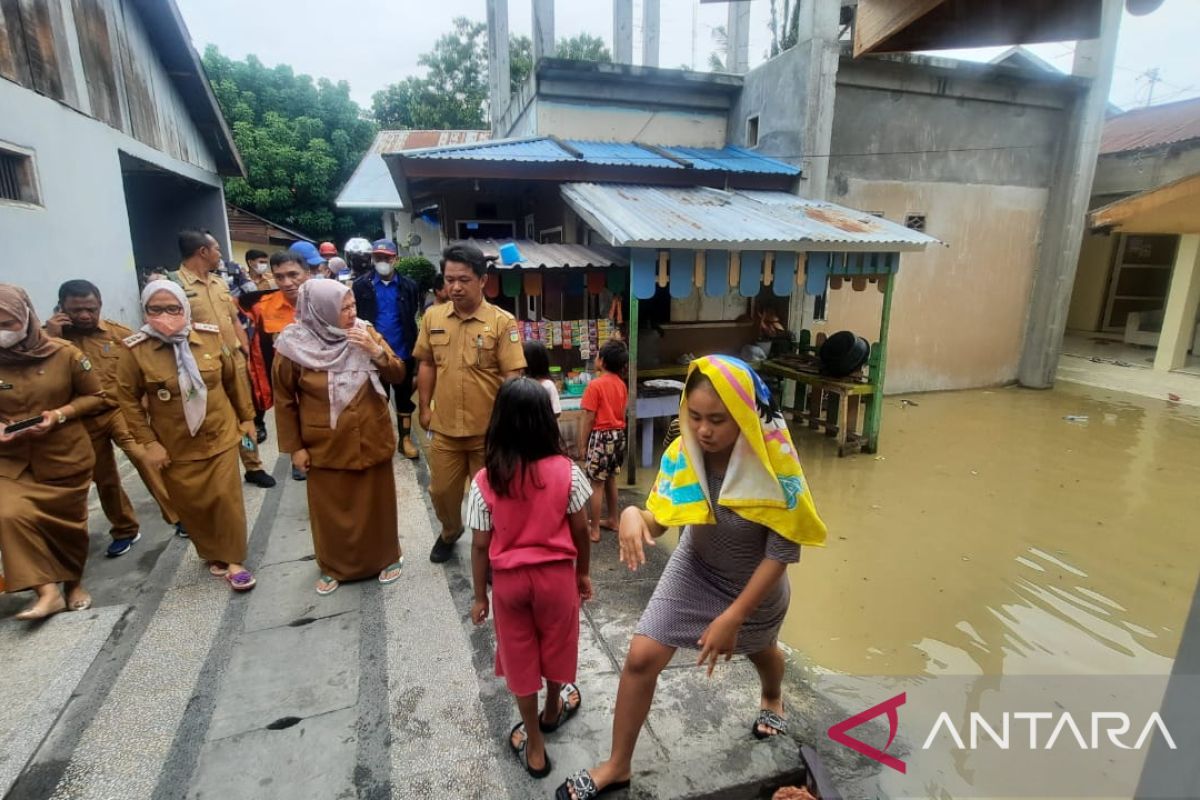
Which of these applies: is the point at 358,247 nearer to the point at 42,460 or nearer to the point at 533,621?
the point at 42,460

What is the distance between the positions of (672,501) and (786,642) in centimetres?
196

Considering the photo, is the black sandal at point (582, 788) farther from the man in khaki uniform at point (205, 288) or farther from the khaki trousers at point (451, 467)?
the man in khaki uniform at point (205, 288)

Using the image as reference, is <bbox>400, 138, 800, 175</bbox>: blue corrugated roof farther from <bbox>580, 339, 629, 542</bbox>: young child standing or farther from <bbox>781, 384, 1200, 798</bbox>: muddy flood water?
<bbox>781, 384, 1200, 798</bbox>: muddy flood water

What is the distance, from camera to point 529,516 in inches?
75.9

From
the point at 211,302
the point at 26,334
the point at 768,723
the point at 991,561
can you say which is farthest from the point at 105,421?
the point at 991,561

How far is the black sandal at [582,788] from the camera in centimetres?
193

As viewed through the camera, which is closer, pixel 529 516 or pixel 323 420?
pixel 529 516

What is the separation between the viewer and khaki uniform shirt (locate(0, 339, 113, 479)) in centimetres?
291

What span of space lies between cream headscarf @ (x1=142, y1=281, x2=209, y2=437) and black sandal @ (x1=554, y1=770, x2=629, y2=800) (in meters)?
2.57

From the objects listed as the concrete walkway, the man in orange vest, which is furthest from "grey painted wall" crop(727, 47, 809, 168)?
the concrete walkway

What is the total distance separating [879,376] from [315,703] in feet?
19.2

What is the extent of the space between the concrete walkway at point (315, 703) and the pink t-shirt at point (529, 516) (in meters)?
0.83

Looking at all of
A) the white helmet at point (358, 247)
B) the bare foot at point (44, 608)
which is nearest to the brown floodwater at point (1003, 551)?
the bare foot at point (44, 608)

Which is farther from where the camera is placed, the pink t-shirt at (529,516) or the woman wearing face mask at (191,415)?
the woman wearing face mask at (191,415)
